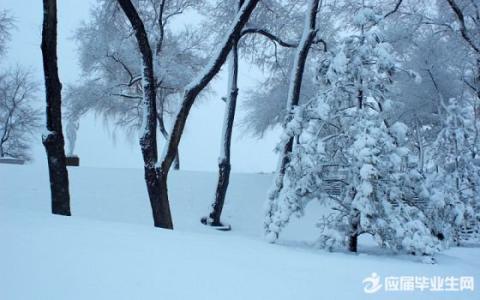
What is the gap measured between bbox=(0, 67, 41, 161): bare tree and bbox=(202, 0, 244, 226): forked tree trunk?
22443 millimetres

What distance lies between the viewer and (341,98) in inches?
347

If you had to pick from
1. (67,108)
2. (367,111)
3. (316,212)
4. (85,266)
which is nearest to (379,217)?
(367,111)

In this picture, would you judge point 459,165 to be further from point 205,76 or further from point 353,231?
point 205,76

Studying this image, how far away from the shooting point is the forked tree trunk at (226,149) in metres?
13.5

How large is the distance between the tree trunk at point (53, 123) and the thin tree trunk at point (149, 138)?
1.47 meters

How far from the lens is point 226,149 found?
13.7 meters

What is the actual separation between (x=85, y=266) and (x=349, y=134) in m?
5.62

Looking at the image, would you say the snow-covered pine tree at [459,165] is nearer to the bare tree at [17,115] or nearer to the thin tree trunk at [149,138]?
the thin tree trunk at [149,138]

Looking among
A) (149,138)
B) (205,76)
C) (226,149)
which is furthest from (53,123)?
(226,149)

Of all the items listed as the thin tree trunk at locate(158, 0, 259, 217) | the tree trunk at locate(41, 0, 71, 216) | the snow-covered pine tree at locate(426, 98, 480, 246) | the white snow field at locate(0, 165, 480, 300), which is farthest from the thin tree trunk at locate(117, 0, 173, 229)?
the snow-covered pine tree at locate(426, 98, 480, 246)

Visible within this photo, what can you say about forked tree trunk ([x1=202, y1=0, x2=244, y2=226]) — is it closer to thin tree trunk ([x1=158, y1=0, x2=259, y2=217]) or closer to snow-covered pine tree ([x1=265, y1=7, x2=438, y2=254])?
thin tree trunk ([x1=158, y1=0, x2=259, y2=217])

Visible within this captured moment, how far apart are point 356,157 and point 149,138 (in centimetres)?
414

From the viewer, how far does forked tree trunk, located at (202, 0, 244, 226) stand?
13508 mm

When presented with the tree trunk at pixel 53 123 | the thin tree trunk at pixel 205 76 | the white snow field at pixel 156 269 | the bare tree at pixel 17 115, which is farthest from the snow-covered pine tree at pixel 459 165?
the bare tree at pixel 17 115
